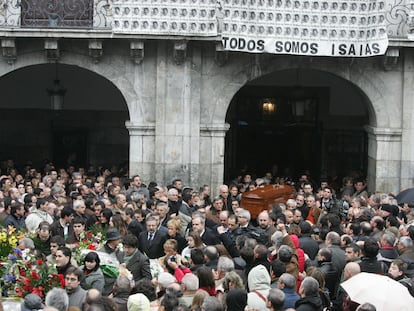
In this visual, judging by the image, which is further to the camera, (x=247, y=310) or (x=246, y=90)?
(x=246, y=90)

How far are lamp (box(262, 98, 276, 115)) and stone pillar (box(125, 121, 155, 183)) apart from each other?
19.7ft

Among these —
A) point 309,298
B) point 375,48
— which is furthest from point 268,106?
point 309,298

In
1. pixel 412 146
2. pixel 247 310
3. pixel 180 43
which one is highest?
pixel 180 43

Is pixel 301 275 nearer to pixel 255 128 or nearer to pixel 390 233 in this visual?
pixel 390 233

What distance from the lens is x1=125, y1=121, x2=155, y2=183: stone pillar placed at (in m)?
19.9

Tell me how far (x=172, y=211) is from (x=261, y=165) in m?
10.5

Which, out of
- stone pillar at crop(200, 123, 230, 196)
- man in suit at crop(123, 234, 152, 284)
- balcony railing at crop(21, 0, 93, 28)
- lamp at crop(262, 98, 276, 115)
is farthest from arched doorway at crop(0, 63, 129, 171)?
man in suit at crop(123, 234, 152, 284)

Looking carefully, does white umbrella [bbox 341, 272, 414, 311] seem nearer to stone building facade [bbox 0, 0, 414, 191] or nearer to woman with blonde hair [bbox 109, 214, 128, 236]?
woman with blonde hair [bbox 109, 214, 128, 236]

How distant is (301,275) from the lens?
11203 millimetres

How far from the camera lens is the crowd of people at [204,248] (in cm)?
948

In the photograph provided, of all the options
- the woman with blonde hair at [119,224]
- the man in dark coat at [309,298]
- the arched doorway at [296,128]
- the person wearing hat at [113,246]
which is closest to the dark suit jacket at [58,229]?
the woman with blonde hair at [119,224]

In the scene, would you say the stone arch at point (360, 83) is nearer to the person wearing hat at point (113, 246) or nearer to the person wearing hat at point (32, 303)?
the person wearing hat at point (113, 246)

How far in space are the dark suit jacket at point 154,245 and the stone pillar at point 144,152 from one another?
23.0 ft

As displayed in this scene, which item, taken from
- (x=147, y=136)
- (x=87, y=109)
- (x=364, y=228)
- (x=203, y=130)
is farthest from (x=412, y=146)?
(x=87, y=109)
